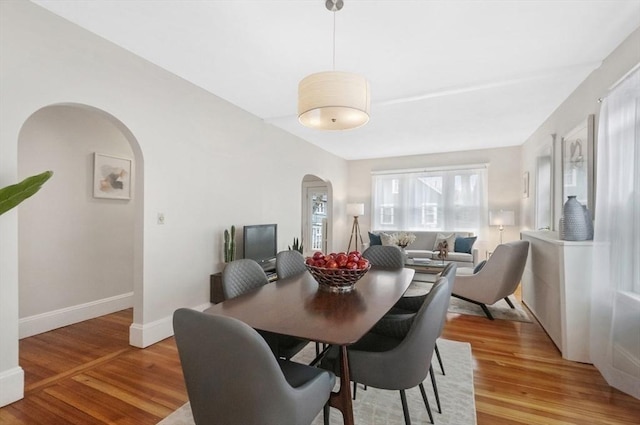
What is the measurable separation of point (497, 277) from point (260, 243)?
9.23ft

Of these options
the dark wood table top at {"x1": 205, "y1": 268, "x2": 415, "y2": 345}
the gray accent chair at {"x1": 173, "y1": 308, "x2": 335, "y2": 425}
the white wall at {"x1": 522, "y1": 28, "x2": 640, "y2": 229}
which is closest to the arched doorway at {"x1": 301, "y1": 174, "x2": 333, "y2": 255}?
the white wall at {"x1": 522, "y1": 28, "x2": 640, "y2": 229}

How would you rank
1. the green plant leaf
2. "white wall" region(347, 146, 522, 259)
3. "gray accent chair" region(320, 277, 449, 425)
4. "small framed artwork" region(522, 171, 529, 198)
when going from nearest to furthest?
"gray accent chair" region(320, 277, 449, 425)
the green plant leaf
"small framed artwork" region(522, 171, 529, 198)
"white wall" region(347, 146, 522, 259)

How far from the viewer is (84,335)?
9.66 ft

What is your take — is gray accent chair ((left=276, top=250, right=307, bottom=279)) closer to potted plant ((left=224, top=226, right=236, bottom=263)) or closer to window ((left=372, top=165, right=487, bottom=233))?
potted plant ((left=224, top=226, right=236, bottom=263))

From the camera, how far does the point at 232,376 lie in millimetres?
1033

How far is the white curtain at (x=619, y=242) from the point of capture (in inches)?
78.2

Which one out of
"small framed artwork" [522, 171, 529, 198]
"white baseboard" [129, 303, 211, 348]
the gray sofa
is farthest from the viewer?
the gray sofa

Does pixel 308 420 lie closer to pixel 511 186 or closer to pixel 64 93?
pixel 64 93

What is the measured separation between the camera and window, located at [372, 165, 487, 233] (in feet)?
21.0

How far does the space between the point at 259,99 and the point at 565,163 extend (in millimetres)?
3578

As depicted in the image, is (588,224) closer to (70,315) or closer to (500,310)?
(500,310)

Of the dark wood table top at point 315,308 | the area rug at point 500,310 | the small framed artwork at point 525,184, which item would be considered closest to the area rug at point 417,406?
the dark wood table top at point 315,308

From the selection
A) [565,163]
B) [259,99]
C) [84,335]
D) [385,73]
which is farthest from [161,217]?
[565,163]

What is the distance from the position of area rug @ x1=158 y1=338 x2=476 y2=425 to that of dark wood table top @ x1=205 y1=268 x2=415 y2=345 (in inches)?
28.3
